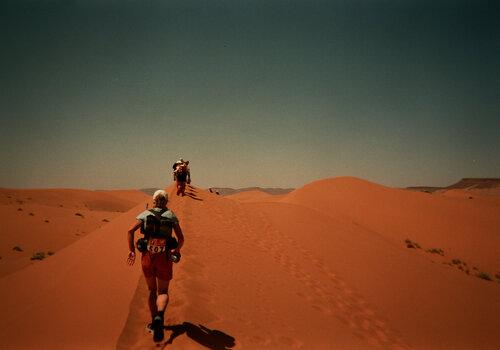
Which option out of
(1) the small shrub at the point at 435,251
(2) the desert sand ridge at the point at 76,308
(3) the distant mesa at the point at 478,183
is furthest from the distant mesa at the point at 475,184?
(2) the desert sand ridge at the point at 76,308

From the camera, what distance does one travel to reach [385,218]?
75.4 feet

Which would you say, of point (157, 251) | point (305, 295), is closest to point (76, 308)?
point (157, 251)

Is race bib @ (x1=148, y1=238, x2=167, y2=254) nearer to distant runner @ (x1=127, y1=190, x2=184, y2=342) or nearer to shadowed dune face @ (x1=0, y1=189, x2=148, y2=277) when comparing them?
distant runner @ (x1=127, y1=190, x2=184, y2=342)

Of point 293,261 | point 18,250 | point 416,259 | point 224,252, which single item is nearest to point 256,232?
point 293,261

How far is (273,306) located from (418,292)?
17.2ft

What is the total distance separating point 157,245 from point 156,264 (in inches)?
9.6

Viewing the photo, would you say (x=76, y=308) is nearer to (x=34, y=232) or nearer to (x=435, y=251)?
(x=435, y=251)

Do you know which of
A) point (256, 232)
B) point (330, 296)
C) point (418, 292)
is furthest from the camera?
point (256, 232)

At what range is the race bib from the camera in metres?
3.75

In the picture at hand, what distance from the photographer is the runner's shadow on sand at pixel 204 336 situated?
3912mm

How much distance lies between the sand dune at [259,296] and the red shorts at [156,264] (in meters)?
0.86

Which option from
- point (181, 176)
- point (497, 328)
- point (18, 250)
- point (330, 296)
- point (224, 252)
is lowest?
point (18, 250)

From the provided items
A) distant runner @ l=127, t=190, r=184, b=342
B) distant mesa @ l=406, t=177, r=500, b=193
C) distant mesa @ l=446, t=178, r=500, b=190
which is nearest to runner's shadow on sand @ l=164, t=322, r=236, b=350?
distant runner @ l=127, t=190, r=184, b=342

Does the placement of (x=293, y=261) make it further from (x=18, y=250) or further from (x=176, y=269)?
(x=18, y=250)
